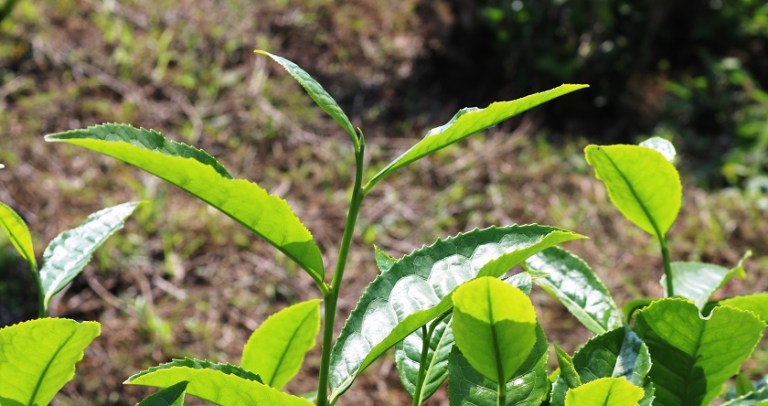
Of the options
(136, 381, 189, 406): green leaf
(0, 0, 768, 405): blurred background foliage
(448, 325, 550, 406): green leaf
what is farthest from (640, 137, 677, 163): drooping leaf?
(0, 0, 768, 405): blurred background foliage

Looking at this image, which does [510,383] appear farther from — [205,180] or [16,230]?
[16,230]

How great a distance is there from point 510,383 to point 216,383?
219 mm

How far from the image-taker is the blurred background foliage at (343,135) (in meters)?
3.36

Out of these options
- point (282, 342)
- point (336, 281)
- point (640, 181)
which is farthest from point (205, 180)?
point (640, 181)

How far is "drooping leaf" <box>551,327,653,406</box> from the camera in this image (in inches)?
28.1

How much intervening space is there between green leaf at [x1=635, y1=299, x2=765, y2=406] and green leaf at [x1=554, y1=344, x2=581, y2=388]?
0.10m

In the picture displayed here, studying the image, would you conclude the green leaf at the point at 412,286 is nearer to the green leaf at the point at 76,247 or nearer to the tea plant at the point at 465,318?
A: the tea plant at the point at 465,318

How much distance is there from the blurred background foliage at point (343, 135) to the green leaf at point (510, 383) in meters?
2.41

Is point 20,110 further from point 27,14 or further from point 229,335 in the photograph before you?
point 229,335

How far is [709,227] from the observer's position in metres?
3.88

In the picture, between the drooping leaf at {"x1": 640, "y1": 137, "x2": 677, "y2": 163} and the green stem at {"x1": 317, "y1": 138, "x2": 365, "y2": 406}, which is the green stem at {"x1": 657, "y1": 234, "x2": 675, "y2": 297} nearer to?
the drooping leaf at {"x1": 640, "y1": 137, "x2": 677, "y2": 163}

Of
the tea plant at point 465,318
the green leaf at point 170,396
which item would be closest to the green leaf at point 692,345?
the tea plant at point 465,318

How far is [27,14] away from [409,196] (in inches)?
87.5

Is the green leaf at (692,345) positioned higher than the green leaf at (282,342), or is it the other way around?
the green leaf at (692,345)
